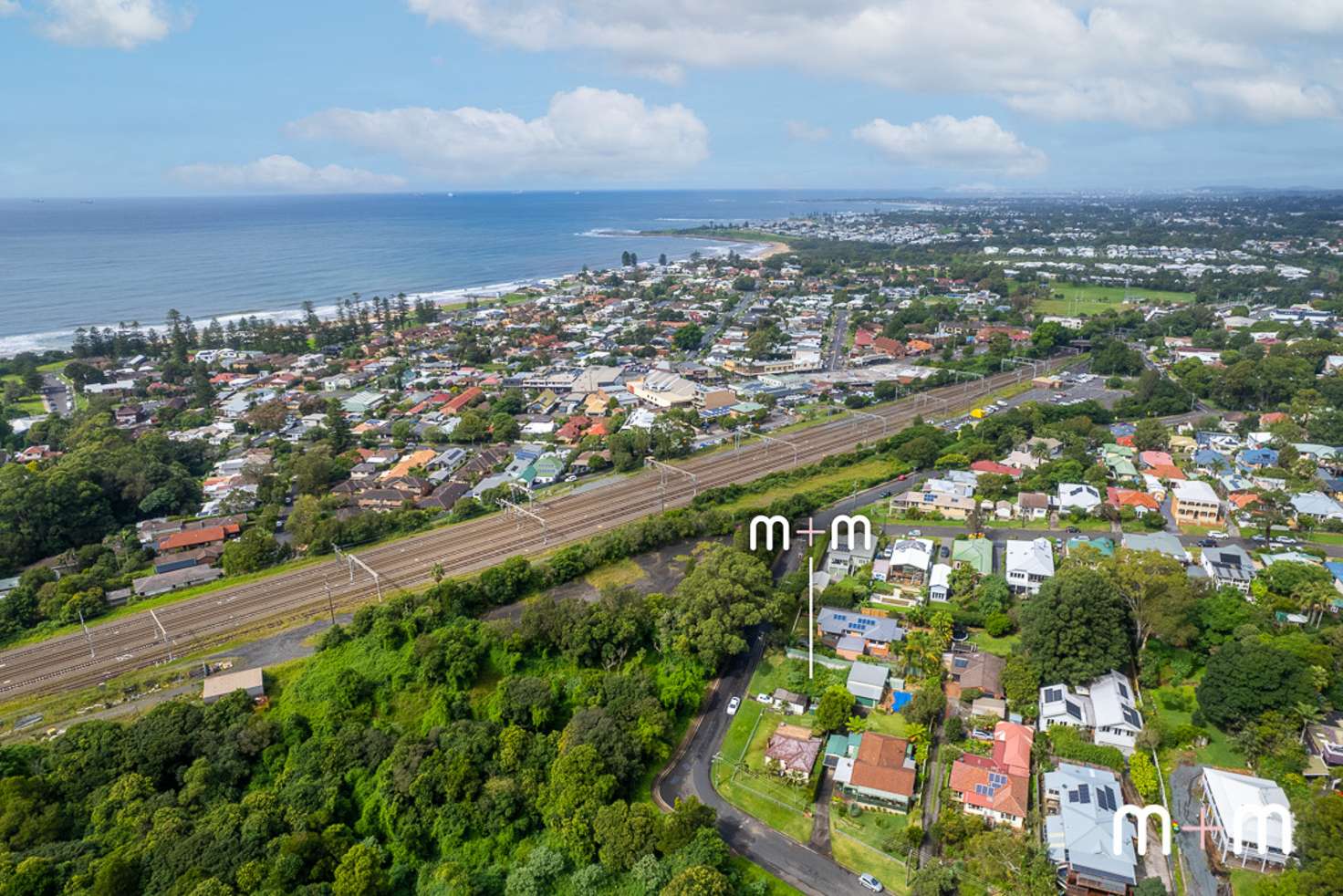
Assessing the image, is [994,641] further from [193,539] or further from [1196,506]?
[193,539]

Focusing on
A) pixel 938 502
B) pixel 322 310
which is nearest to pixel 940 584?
pixel 938 502

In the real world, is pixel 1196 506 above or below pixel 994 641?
above

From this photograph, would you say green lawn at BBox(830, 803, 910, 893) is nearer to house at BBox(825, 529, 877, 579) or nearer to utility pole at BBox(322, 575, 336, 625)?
house at BBox(825, 529, 877, 579)

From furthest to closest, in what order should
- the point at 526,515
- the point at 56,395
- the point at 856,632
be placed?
the point at 56,395 → the point at 526,515 → the point at 856,632

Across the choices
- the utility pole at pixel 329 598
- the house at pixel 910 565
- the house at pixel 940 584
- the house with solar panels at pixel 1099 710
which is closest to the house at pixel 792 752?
the house with solar panels at pixel 1099 710

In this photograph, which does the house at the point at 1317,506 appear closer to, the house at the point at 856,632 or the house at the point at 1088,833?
the house at the point at 856,632

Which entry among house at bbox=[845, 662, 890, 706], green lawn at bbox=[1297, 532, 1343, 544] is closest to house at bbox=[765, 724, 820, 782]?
house at bbox=[845, 662, 890, 706]
